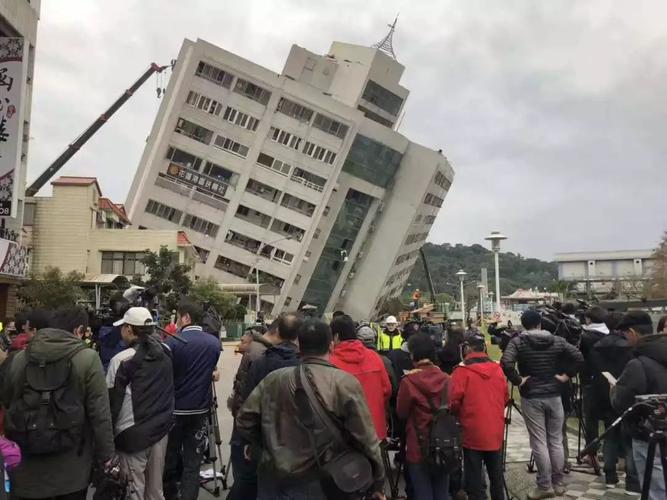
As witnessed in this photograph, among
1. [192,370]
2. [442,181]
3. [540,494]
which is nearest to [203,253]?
[442,181]

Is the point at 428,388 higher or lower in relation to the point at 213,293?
higher

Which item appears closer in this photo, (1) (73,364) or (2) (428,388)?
(1) (73,364)

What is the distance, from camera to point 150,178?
167ft

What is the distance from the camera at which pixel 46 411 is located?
354 cm

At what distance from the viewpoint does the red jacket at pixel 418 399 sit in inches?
184

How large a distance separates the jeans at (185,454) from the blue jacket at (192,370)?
116mm

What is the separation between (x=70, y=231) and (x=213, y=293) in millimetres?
11172

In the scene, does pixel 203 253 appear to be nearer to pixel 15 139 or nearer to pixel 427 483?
pixel 15 139

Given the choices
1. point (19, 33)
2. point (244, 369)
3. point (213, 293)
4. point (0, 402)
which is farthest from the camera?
point (213, 293)

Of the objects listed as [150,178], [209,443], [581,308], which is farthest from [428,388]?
[150,178]

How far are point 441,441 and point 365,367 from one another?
95 cm

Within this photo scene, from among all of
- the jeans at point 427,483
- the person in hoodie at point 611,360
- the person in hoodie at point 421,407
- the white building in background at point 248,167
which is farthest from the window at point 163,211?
the jeans at point 427,483

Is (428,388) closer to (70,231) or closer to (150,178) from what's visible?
(70,231)

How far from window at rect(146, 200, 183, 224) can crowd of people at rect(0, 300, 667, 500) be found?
45865 mm
